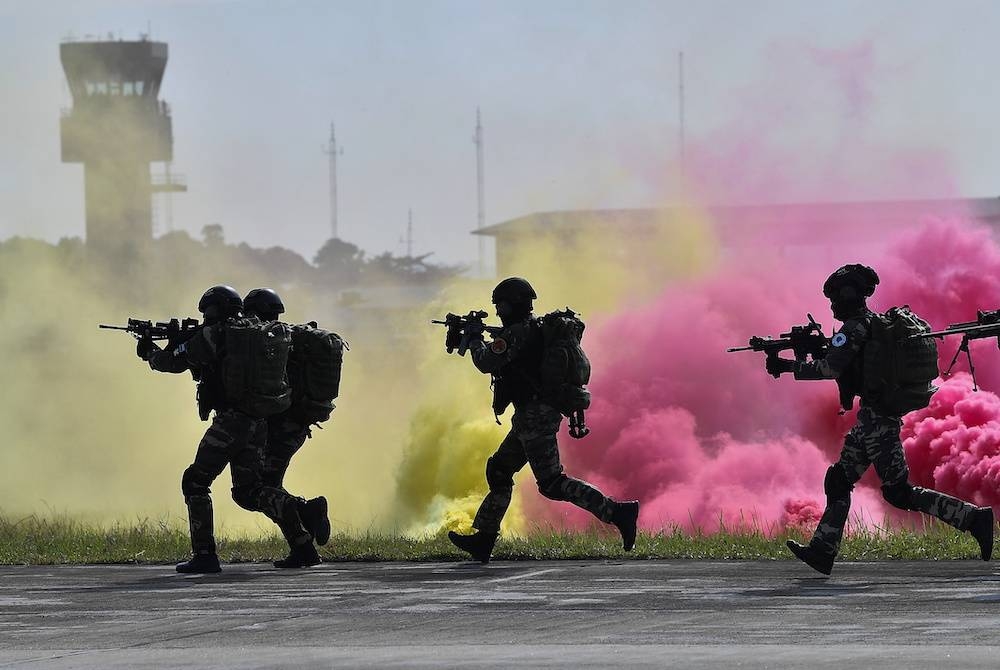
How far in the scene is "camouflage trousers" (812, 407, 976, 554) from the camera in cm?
1189

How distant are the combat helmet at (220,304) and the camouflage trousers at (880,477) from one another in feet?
14.2

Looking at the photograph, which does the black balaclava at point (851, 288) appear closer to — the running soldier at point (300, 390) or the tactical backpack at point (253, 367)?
the running soldier at point (300, 390)

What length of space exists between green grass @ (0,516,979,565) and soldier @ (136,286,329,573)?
0.79 metres

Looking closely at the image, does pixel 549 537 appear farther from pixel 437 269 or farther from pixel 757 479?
pixel 437 269

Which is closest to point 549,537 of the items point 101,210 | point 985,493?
point 985,493

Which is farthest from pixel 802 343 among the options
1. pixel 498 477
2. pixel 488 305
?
pixel 488 305

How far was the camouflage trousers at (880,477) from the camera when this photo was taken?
1189cm

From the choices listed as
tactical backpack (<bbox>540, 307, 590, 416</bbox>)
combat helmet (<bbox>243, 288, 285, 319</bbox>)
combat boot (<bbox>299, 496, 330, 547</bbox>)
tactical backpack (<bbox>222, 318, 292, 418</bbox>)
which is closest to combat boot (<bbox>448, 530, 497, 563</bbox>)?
combat boot (<bbox>299, 496, 330, 547</bbox>)

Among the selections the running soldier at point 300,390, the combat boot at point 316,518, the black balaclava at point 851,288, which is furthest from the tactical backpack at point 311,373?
the black balaclava at point 851,288

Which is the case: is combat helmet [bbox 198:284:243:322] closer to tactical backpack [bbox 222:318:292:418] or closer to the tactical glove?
tactical backpack [bbox 222:318:292:418]

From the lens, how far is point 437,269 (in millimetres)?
96000

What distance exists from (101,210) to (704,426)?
204 ft

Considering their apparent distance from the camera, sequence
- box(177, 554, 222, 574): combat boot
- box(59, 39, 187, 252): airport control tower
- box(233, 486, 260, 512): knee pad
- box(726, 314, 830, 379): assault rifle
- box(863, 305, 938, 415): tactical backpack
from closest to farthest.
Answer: box(863, 305, 938, 415): tactical backpack, box(726, 314, 830, 379): assault rifle, box(177, 554, 222, 574): combat boot, box(233, 486, 260, 512): knee pad, box(59, 39, 187, 252): airport control tower

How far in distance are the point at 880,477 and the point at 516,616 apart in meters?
3.02
